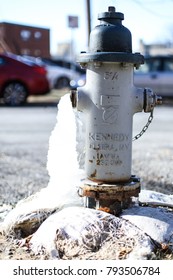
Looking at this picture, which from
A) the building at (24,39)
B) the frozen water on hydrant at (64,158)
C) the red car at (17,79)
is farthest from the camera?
the building at (24,39)

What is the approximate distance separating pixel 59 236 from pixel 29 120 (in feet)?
27.5

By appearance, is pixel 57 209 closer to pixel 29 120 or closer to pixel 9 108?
pixel 29 120

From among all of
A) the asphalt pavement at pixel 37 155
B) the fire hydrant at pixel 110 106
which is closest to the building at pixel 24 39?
the asphalt pavement at pixel 37 155

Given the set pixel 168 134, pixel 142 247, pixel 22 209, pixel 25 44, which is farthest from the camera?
pixel 25 44

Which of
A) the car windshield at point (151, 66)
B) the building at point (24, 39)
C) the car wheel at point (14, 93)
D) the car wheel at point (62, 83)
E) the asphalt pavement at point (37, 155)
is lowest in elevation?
the asphalt pavement at point (37, 155)

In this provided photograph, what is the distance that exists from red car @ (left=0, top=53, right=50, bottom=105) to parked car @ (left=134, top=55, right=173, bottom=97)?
3372 mm

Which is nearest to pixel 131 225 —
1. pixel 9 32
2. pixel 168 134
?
pixel 168 134

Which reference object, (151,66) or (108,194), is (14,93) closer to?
(151,66)

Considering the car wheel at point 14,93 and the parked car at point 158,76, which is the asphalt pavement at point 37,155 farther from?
the parked car at point 158,76

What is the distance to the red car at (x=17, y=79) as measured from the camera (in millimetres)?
14703

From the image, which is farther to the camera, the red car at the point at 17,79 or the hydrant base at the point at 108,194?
the red car at the point at 17,79

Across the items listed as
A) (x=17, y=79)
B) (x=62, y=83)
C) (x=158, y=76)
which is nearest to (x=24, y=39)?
(x=62, y=83)

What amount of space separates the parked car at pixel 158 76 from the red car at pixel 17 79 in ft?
11.1

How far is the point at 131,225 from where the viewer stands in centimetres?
337
